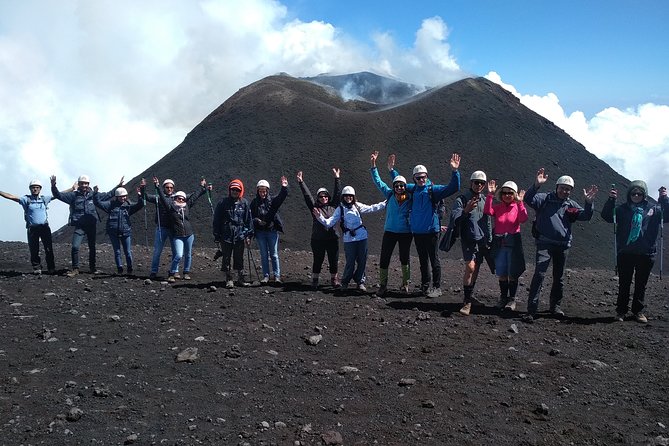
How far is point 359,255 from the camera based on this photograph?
10281mm

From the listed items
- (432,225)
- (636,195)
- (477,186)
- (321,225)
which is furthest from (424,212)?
(636,195)

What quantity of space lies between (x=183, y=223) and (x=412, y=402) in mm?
6773

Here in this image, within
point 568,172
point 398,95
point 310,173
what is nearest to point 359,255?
point 310,173

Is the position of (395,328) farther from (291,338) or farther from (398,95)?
(398,95)

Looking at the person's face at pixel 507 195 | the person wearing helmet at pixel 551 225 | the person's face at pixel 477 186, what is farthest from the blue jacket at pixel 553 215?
the person's face at pixel 477 186

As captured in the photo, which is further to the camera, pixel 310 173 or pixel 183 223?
pixel 310 173

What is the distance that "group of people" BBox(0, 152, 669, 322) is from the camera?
8797 mm

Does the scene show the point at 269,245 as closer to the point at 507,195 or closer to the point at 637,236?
the point at 507,195

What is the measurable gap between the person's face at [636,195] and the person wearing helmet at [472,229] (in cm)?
216

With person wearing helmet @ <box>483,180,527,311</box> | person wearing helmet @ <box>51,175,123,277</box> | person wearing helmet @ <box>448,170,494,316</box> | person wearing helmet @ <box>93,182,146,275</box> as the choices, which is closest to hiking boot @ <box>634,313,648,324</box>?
person wearing helmet @ <box>483,180,527,311</box>

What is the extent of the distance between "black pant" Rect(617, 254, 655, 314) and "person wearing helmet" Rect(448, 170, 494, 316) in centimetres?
203

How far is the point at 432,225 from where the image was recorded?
9.64 metres

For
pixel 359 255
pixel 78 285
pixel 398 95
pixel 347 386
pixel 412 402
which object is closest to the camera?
pixel 412 402

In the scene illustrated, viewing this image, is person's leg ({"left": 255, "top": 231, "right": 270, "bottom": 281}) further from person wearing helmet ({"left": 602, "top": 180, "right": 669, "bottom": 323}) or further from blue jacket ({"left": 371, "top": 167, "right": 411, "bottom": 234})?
person wearing helmet ({"left": 602, "top": 180, "right": 669, "bottom": 323})
